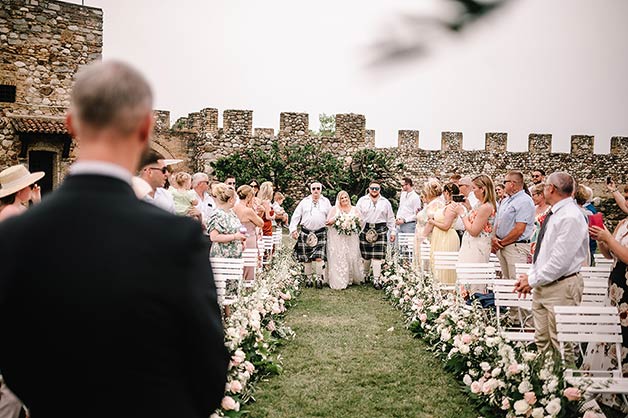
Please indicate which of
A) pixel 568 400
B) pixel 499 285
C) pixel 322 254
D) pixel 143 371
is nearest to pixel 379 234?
pixel 322 254

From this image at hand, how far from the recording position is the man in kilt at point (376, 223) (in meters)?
11.2

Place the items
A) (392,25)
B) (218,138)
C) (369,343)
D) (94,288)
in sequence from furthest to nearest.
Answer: (218,138)
(369,343)
(94,288)
(392,25)

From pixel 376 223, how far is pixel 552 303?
6.52 m

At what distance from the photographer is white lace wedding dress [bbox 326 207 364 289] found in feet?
36.8

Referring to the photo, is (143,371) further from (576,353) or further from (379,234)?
(379,234)

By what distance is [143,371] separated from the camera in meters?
1.33

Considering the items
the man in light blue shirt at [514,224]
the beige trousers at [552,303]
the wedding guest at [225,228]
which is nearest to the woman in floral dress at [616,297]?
the beige trousers at [552,303]

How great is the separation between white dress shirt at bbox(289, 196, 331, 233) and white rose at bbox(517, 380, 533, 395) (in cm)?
734

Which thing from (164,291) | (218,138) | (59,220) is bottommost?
(164,291)

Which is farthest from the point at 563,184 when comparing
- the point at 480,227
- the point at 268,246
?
the point at 268,246

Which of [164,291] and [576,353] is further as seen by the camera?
[576,353]

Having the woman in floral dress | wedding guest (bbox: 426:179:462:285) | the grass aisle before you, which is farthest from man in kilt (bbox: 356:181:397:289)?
the woman in floral dress

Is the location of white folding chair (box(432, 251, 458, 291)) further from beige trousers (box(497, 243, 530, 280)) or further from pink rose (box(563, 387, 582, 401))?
pink rose (box(563, 387, 582, 401))

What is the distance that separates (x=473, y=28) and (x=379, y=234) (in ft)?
34.7
